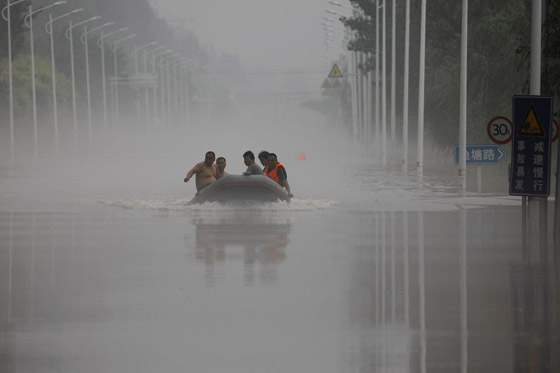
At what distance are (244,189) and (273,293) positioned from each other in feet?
53.3

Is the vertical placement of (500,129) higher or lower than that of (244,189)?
higher

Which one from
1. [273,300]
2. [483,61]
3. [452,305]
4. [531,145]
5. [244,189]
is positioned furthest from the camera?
[483,61]

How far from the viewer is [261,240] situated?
23781 millimetres

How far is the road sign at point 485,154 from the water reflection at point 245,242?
1004 cm

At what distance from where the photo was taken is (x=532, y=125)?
23.0m

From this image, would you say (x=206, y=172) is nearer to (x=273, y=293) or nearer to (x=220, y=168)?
(x=220, y=168)

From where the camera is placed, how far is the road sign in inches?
1566

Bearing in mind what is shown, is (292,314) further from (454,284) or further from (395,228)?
(395,228)

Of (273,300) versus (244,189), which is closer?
(273,300)

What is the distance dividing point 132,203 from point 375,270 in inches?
704

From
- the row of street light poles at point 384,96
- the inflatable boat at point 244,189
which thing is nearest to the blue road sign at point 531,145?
the inflatable boat at point 244,189

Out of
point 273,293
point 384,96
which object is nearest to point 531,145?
point 273,293

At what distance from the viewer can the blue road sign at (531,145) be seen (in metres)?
23.0

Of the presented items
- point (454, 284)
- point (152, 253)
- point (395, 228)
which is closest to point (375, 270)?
point (454, 284)
